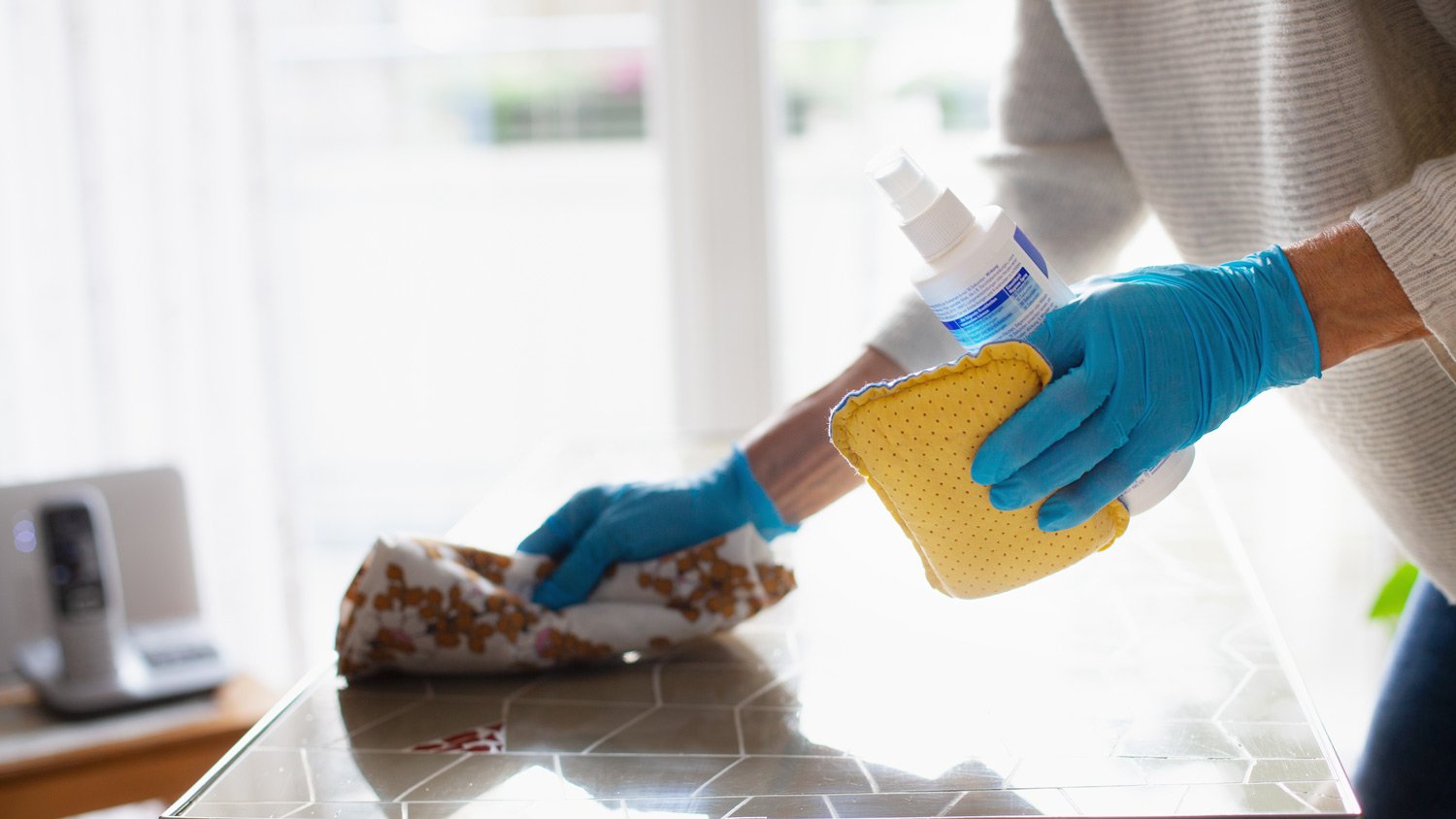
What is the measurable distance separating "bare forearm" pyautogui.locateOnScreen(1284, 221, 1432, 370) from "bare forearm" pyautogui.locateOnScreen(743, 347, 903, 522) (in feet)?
1.00

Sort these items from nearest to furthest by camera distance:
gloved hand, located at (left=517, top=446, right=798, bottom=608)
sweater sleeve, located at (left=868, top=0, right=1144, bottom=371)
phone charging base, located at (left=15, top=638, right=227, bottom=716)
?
gloved hand, located at (left=517, top=446, right=798, bottom=608) → sweater sleeve, located at (left=868, top=0, right=1144, bottom=371) → phone charging base, located at (left=15, top=638, right=227, bottom=716)

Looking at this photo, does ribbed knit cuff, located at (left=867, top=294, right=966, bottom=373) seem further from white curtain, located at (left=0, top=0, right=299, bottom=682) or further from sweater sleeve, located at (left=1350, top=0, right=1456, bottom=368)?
white curtain, located at (left=0, top=0, right=299, bottom=682)

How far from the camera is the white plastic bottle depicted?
2.04ft

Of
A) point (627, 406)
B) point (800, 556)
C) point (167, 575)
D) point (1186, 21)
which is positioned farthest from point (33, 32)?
point (1186, 21)

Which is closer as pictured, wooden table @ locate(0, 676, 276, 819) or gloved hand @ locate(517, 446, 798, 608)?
gloved hand @ locate(517, 446, 798, 608)

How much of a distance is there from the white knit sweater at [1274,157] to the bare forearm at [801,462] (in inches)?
2.9

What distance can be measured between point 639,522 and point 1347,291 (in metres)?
0.44

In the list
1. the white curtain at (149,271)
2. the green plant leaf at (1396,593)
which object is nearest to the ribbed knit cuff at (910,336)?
the green plant leaf at (1396,593)

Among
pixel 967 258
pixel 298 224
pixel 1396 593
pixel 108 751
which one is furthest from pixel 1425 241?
pixel 298 224

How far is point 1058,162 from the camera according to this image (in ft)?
3.26

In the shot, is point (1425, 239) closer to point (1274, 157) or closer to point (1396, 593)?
point (1274, 157)

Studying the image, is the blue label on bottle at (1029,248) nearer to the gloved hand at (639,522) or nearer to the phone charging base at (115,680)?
the gloved hand at (639,522)

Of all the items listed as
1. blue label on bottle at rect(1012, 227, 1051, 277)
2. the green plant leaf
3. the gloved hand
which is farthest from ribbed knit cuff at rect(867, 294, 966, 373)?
the green plant leaf

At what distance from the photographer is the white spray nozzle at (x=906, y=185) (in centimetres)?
62
